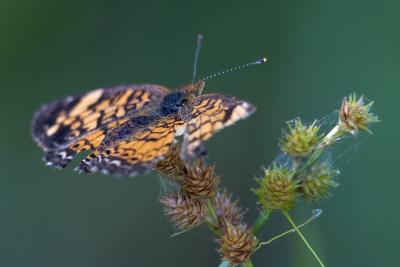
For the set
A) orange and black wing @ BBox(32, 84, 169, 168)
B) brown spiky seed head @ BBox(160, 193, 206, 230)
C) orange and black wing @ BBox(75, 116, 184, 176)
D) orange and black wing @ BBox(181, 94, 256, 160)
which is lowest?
brown spiky seed head @ BBox(160, 193, 206, 230)

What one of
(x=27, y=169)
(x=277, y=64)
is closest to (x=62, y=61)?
(x=27, y=169)

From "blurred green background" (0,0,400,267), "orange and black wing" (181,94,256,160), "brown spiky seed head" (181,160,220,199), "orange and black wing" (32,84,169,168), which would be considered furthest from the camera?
"blurred green background" (0,0,400,267)

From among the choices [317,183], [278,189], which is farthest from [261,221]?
[317,183]

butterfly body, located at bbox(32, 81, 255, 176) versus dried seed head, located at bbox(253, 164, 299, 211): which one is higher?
butterfly body, located at bbox(32, 81, 255, 176)

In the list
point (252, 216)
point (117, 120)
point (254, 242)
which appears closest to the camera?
point (254, 242)

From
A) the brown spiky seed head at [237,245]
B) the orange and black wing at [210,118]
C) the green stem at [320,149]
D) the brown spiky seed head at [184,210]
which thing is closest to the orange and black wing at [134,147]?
the orange and black wing at [210,118]

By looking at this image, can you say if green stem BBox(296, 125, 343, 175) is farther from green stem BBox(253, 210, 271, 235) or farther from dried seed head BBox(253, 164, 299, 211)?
green stem BBox(253, 210, 271, 235)

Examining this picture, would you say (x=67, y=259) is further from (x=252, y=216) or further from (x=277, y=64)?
(x=277, y=64)

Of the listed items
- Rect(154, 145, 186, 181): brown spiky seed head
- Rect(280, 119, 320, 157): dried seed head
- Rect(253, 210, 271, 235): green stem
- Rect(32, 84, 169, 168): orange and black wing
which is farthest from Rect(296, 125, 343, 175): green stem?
Rect(32, 84, 169, 168): orange and black wing
